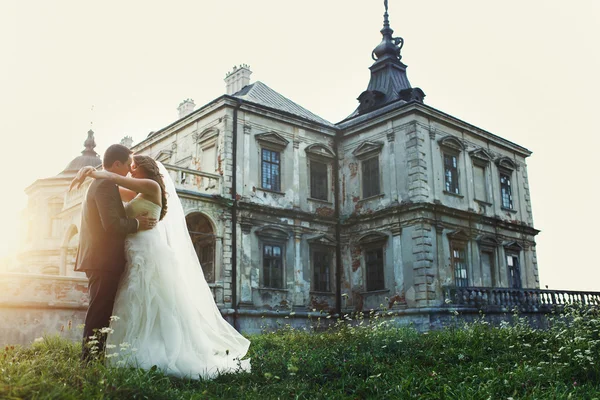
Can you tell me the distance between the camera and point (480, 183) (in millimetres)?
24594

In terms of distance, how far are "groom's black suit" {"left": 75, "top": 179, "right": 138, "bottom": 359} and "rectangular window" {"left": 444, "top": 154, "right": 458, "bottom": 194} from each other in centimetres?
1852

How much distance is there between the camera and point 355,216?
23000mm

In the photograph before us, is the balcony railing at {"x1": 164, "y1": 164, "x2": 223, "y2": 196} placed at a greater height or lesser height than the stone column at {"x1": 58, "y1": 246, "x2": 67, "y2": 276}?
greater

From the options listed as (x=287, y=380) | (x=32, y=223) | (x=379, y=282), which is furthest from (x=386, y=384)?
(x=32, y=223)

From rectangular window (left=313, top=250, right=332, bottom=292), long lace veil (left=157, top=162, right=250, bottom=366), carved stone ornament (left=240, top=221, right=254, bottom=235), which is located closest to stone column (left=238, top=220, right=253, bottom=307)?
carved stone ornament (left=240, top=221, right=254, bottom=235)

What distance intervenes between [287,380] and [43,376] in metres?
2.49

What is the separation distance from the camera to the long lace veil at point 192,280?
6230 millimetres

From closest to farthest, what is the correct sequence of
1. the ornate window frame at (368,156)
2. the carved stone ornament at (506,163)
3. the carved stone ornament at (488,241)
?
the ornate window frame at (368,156), the carved stone ornament at (488,241), the carved stone ornament at (506,163)

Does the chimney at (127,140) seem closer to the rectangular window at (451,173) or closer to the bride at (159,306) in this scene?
the rectangular window at (451,173)

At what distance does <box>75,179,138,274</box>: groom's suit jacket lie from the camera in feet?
18.1

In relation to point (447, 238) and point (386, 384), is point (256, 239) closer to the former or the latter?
point (447, 238)

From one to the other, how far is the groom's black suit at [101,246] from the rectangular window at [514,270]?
2168 cm

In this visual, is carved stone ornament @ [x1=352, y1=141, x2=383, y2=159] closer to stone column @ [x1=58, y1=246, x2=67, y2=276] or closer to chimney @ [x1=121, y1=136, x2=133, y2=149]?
stone column @ [x1=58, y1=246, x2=67, y2=276]

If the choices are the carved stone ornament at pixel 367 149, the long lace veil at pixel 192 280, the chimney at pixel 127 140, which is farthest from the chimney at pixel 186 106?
the long lace veil at pixel 192 280
